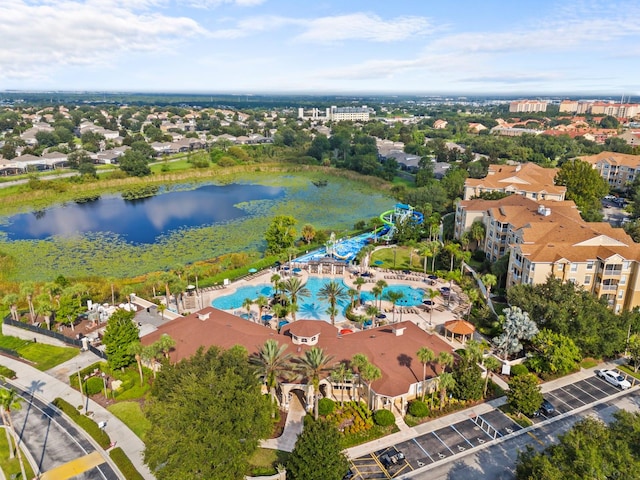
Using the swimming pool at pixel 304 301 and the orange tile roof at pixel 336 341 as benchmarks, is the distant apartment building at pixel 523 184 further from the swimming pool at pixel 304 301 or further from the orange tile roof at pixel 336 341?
the orange tile roof at pixel 336 341

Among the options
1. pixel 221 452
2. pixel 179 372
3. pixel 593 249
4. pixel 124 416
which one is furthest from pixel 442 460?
pixel 593 249

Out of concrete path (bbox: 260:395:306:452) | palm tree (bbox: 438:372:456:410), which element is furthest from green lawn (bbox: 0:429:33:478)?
palm tree (bbox: 438:372:456:410)

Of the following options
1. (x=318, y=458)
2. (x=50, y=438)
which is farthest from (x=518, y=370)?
(x=50, y=438)

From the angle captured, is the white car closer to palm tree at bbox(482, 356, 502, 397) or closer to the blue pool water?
palm tree at bbox(482, 356, 502, 397)

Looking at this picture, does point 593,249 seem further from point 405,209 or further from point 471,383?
point 405,209

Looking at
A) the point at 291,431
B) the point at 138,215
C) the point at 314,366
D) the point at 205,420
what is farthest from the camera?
the point at 138,215

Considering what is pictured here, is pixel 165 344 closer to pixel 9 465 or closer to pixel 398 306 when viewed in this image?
pixel 9 465
